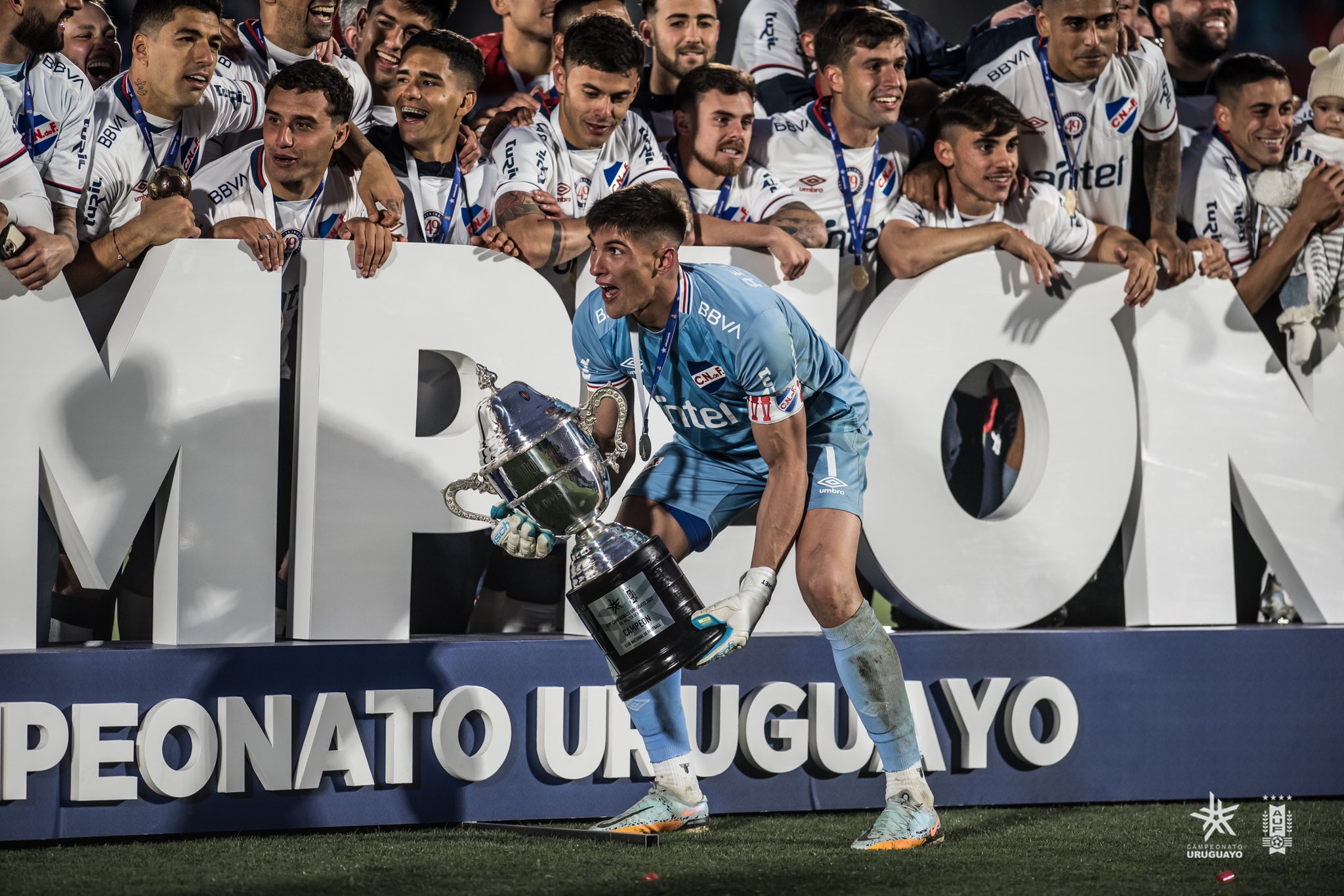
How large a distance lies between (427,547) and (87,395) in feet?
4.28

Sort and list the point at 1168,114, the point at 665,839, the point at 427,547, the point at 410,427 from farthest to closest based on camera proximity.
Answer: the point at 1168,114 → the point at 427,547 → the point at 410,427 → the point at 665,839

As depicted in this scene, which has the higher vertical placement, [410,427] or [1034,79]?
[1034,79]

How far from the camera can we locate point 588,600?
3.60 meters

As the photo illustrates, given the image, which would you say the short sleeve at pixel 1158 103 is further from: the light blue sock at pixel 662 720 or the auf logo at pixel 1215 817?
the light blue sock at pixel 662 720

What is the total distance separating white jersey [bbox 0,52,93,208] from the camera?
446 centimetres

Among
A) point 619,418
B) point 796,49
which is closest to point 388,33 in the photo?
point 796,49

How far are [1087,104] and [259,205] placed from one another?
10.6ft

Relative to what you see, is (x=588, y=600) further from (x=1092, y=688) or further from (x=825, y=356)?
(x=1092, y=688)

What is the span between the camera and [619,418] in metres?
3.86

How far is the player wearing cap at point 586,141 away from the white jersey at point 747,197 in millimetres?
144

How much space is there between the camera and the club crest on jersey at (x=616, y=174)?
5191 mm

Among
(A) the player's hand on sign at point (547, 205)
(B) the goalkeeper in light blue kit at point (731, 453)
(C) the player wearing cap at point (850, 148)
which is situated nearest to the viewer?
(B) the goalkeeper in light blue kit at point (731, 453)

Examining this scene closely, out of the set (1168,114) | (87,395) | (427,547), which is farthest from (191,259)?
(1168,114)

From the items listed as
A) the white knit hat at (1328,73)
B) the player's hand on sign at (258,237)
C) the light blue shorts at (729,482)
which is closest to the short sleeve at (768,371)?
the light blue shorts at (729,482)
